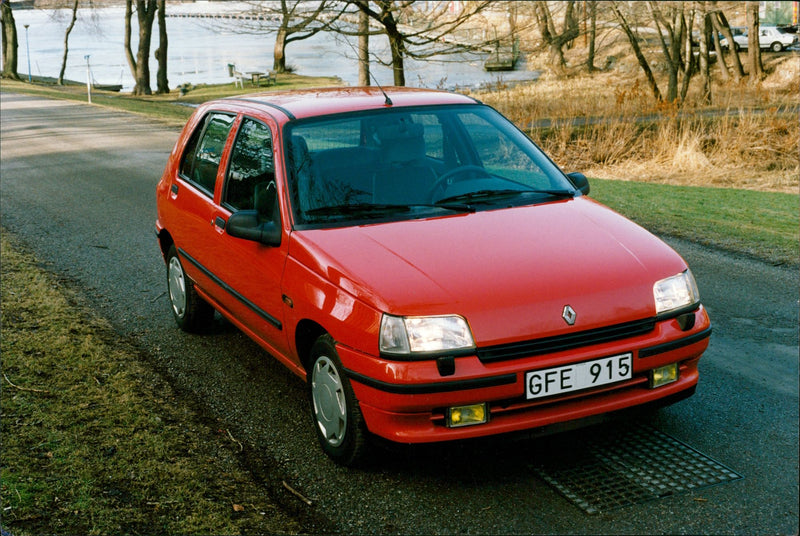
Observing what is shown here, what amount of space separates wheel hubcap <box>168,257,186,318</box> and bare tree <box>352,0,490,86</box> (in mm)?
14344

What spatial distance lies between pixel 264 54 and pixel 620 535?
8305 centimetres

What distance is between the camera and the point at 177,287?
6586mm

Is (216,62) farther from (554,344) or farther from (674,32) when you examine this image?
(554,344)

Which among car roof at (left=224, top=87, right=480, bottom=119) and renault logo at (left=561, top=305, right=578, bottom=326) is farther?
car roof at (left=224, top=87, right=480, bottom=119)

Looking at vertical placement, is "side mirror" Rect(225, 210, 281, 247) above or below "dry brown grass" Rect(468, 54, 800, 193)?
above

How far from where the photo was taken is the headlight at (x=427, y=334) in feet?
11.9

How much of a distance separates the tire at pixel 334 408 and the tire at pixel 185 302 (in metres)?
2.18

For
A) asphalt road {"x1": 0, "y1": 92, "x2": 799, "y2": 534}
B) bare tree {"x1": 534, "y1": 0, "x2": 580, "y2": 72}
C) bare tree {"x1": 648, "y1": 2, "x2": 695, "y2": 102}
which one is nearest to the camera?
asphalt road {"x1": 0, "y1": 92, "x2": 799, "y2": 534}

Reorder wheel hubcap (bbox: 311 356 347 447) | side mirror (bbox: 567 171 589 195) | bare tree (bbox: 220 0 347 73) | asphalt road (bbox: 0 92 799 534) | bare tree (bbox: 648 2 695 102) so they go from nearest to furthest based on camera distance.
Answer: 1. asphalt road (bbox: 0 92 799 534)
2. wheel hubcap (bbox: 311 356 347 447)
3. side mirror (bbox: 567 171 589 195)
4. bare tree (bbox: 220 0 347 73)
5. bare tree (bbox: 648 2 695 102)

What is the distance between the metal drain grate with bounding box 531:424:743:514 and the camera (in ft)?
12.0

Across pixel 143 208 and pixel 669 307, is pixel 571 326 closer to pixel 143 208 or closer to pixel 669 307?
pixel 669 307

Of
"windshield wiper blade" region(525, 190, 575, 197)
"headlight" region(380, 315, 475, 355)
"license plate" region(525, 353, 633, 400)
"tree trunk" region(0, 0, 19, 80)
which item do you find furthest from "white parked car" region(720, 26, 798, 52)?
"headlight" region(380, 315, 475, 355)

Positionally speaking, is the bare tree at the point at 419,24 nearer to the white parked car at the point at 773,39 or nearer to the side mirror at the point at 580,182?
the side mirror at the point at 580,182

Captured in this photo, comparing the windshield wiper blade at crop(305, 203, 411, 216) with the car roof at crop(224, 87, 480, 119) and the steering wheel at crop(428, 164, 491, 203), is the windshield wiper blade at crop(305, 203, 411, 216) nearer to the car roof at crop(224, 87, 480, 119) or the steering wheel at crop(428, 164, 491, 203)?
the steering wheel at crop(428, 164, 491, 203)
